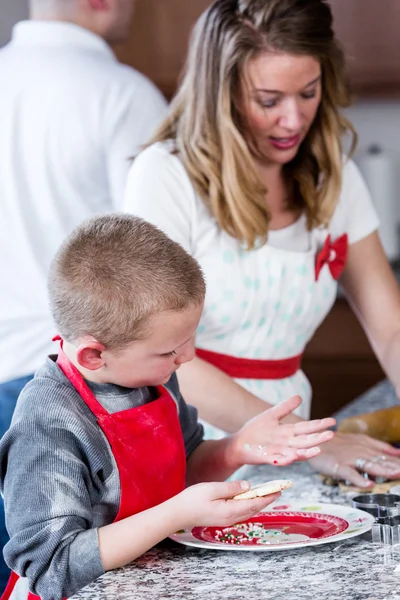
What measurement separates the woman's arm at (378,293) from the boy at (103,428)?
2.23 ft

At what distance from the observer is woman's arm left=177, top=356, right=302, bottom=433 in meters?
1.55

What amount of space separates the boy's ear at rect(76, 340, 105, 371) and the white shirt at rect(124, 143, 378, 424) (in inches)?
19.3

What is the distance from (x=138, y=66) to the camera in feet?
12.8

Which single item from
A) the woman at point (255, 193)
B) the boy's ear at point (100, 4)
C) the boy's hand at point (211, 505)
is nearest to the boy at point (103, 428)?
the boy's hand at point (211, 505)

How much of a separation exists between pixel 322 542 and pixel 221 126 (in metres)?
0.76

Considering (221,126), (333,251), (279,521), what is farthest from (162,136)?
(279,521)

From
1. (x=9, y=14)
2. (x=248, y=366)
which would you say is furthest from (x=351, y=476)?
(x=9, y=14)

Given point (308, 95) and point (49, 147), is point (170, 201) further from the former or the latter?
point (49, 147)

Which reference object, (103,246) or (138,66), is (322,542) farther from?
(138,66)

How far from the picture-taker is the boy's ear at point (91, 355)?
111cm

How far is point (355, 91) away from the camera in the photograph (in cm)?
383

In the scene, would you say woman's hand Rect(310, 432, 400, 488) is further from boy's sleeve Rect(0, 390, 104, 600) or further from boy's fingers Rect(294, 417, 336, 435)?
boy's sleeve Rect(0, 390, 104, 600)

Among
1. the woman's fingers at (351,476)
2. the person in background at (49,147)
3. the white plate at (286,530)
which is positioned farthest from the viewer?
the person in background at (49,147)

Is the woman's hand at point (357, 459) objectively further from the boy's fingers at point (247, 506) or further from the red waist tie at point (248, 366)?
the boy's fingers at point (247, 506)
